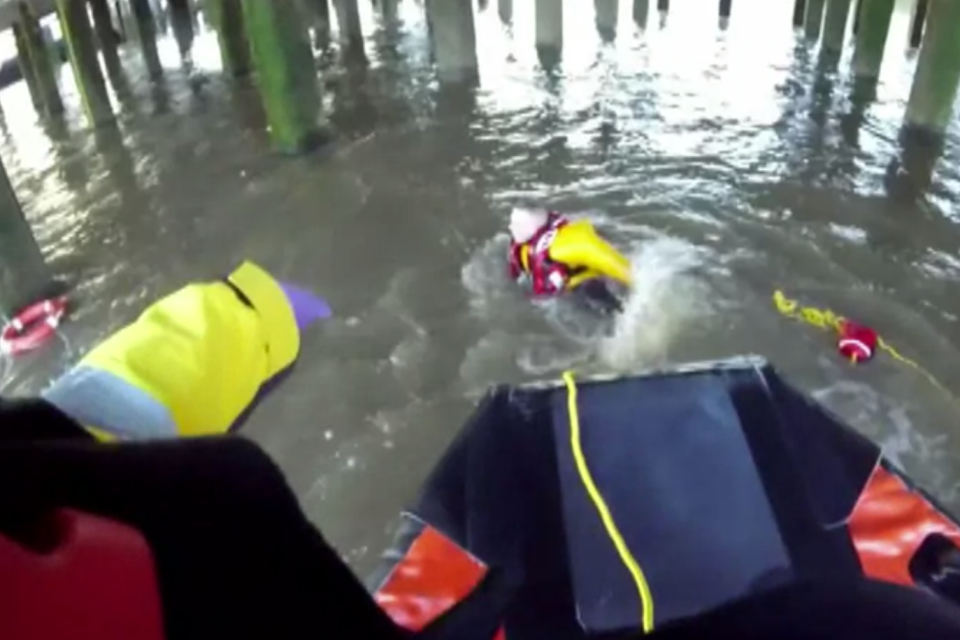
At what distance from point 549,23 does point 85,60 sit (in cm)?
223

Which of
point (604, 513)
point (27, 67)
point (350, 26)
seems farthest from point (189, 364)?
point (350, 26)

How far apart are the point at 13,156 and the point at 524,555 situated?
400 centimetres

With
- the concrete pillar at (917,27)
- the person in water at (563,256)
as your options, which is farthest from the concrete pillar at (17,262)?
the concrete pillar at (917,27)

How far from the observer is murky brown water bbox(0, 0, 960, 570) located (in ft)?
10.00

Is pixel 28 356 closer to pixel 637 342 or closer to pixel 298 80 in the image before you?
pixel 298 80

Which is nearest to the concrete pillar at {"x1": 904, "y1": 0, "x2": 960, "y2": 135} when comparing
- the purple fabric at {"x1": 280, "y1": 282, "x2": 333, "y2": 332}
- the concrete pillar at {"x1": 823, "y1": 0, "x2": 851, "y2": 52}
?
the concrete pillar at {"x1": 823, "y1": 0, "x2": 851, "y2": 52}

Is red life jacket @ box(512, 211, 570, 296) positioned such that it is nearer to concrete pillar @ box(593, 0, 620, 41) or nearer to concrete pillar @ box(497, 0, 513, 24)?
concrete pillar @ box(593, 0, 620, 41)

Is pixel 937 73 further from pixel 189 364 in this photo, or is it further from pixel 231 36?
pixel 189 364

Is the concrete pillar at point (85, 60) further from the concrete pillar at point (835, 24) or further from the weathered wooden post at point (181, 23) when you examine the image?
the concrete pillar at point (835, 24)

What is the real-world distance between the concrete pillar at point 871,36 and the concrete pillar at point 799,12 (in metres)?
0.68

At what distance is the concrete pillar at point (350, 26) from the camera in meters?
5.70

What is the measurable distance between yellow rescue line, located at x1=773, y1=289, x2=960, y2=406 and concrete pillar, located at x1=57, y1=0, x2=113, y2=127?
10.9 feet

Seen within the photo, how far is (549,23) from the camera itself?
5.32m

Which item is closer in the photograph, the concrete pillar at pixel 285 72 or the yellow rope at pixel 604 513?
the yellow rope at pixel 604 513
